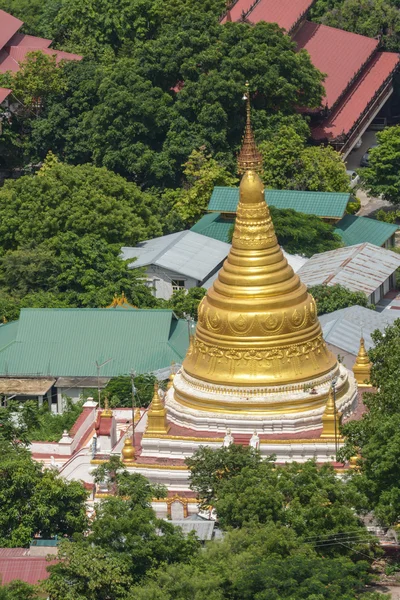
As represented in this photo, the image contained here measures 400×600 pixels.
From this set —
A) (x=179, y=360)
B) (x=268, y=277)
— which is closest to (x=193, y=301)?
(x=179, y=360)

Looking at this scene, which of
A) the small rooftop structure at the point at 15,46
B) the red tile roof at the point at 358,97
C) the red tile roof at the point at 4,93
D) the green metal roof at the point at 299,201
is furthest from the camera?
the small rooftop structure at the point at 15,46

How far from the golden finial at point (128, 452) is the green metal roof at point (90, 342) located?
8383 millimetres

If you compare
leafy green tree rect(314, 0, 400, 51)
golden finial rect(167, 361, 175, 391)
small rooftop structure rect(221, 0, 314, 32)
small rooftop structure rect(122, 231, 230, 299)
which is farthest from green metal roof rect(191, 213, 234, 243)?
leafy green tree rect(314, 0, 400, 51)

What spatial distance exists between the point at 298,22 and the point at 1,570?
42194 millimetres

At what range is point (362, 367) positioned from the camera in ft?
172

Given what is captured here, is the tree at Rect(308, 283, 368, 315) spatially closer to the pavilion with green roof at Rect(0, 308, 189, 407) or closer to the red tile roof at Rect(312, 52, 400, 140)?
the pavilion with green roof at Rect(0, 308, 189, 407)

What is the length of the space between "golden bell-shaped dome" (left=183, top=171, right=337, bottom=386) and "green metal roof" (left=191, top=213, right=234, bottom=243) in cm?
1853

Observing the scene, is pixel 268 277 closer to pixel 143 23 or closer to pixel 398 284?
pixel 398 284

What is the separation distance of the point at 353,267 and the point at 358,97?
1796 centimetres

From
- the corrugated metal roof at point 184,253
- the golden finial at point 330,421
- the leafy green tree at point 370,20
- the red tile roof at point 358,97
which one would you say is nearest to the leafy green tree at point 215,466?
the golden finial at point 330,421

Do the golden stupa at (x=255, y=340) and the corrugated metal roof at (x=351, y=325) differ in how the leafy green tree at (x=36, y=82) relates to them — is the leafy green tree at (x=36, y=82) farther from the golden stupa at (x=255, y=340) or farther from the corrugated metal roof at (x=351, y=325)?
the golden stupa at (x=255, y=340)

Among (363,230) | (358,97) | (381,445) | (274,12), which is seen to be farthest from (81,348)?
(274,12)

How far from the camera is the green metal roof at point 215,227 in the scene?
2689 inches

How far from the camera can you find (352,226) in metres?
68.7
